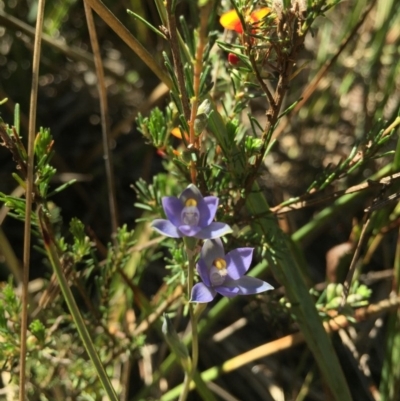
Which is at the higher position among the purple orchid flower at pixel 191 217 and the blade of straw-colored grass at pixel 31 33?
the blade of straw-colored grass at pixel 31 33

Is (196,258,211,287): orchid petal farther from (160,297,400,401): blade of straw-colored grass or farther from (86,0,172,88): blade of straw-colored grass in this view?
(160,297,400,401): blade of straw-colored grass

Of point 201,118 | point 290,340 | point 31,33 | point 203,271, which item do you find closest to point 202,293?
point 203,271

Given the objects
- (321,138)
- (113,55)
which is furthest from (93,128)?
(321,138)

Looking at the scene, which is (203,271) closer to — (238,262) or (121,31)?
(238,262)

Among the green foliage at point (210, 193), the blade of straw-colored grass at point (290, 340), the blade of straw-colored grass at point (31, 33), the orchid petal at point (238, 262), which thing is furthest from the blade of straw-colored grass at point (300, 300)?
the blade of straw-colored grass at point (31, 33)

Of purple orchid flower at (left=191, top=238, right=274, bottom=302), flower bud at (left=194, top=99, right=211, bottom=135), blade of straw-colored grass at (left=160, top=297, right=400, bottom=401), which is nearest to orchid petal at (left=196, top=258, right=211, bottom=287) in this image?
purple orchid flower at (left=191, top=238, right=274, bottom=302)

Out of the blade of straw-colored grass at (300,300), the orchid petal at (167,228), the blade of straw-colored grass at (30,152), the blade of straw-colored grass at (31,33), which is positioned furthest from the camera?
the blade of straw-colored grass at (31,33)

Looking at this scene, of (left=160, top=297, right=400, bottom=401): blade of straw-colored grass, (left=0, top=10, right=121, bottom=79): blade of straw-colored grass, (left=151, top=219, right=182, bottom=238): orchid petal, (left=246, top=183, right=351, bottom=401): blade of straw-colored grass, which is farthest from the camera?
(left=0, top=10, right=121, bottom=79): blade of straw-colored grass

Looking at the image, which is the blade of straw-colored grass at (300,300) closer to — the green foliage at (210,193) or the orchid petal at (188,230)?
the green foliage at (210,193)
